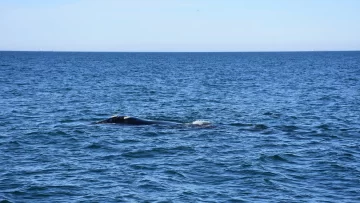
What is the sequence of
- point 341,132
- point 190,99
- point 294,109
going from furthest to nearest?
point 190,99
point 294,109
point 341,132

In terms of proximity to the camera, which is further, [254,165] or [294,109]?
[294,109]

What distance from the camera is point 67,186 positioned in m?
18.8

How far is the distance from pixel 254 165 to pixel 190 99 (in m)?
29.3

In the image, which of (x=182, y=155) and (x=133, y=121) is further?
(x=133, y=121)

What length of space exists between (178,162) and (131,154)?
2.64 m

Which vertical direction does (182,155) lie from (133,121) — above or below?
below

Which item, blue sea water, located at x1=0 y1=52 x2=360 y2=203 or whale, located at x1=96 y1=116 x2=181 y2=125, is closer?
blue sea water, located at x1=0 y1=52 x2=360 y2=203

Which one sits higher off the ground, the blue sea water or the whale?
the whale

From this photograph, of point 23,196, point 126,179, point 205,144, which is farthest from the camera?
point 205,144

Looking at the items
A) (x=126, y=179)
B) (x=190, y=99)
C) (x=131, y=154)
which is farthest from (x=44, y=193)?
(x=190, y=99)

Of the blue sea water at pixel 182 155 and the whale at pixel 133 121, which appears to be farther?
the whale at pixel 133 121

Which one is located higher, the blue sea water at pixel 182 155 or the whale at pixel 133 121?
the whale at pixel 133 121

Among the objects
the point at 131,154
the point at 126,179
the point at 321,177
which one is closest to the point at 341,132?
the point at 321,177

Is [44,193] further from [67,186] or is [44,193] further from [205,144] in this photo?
[205,144]
